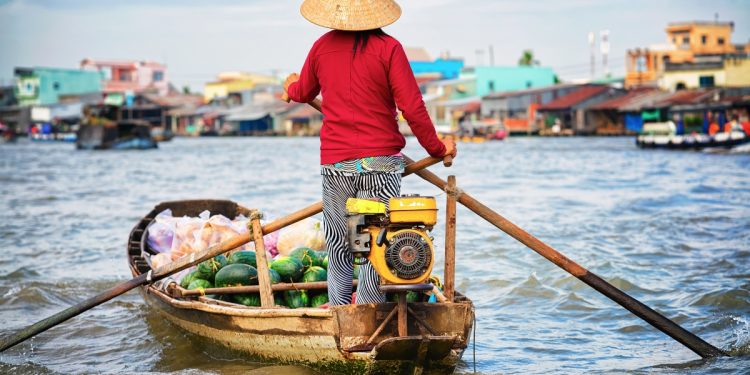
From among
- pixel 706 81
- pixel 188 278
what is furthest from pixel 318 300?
pixel 706 81

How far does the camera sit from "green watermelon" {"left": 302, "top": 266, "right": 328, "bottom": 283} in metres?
4.87

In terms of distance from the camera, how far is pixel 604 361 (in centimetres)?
497

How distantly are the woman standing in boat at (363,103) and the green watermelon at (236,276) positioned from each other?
1125 millimetres

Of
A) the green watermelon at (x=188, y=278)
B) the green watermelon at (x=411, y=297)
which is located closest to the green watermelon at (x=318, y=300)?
the green watermelon at (x=411, y=297)

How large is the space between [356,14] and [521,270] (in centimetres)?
470

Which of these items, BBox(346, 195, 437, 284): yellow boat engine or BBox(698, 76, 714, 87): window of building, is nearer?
BBox(346, 195, 437, 284): yellow boat engine

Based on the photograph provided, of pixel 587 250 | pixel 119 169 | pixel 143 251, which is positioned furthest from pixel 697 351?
pixel 119 169

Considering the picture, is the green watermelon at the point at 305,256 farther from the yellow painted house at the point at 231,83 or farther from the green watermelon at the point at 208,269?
the yellow painted house at the point at 231,83

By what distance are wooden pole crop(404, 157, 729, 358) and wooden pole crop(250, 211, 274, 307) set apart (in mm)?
823

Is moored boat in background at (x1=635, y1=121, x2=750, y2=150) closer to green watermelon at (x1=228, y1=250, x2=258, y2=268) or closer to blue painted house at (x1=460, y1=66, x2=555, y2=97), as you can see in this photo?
blue painted house at (x1=460, y1=66, x2=555, y2=97)

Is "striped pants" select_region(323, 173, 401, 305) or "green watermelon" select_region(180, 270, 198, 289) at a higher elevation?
"striped pants" select_region(323, 173, 401, 305)

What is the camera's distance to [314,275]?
4.88 metres

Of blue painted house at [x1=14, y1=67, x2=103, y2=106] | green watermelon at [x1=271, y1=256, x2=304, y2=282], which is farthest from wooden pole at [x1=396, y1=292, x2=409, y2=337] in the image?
blue painted house at [x1=14, y1=67, x2=103, y2=106]

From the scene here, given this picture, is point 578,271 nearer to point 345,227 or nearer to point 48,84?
point 345,227
